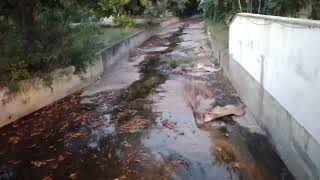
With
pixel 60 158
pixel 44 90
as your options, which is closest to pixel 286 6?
pixel 44 90

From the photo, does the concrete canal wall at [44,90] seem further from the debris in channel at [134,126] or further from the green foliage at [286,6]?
the green foliage at [286,6]

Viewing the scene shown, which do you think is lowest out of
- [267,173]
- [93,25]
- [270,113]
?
[267,173]

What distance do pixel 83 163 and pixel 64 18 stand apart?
7126mm

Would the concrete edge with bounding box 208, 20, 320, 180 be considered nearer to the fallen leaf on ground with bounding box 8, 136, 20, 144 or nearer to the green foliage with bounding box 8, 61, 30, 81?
the fallen leaf on ground with bounding box 8, 136, 20, 144

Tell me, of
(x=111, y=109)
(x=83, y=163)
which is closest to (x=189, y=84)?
(x=111, y=109)

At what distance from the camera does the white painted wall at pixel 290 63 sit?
5.49 metres

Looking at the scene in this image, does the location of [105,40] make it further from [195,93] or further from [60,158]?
[60,158]

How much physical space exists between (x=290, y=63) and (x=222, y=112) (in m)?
3.63

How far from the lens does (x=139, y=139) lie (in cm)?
884

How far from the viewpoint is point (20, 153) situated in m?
8.45

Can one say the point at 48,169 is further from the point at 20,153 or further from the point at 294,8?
the point at 294,8

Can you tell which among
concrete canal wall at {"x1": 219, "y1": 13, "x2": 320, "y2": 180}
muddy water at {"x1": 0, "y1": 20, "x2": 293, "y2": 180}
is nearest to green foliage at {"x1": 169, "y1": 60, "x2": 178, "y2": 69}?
muddy water at {"x1": 0, "y1": 20, "x2": 293, "y2": 180}

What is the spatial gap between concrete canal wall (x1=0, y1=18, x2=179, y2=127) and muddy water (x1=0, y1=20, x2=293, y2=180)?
0.85 ft

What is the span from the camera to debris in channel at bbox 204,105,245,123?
32.7ft
